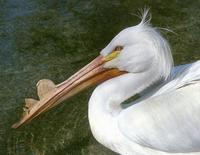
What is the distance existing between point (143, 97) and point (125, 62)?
341 millimetres

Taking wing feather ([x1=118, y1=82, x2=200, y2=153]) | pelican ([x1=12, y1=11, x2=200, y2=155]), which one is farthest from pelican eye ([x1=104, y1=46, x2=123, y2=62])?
wing feather ([x1=118, y1=82, x2=200, y2=153])

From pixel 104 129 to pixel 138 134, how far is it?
267mm

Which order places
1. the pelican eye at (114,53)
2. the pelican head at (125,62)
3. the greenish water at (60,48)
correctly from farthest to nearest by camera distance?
Result: the greenish water at (60,48) < the pelican eye at (114,53) < the pelican head at (125,62)

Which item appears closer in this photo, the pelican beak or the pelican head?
the pelican head

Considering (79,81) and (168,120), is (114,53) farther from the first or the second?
(168,120)

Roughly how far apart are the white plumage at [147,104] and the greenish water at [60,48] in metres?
0.61

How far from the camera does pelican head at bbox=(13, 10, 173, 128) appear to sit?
3.77 meters

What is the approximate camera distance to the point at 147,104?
3834 mm

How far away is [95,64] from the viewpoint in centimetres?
395

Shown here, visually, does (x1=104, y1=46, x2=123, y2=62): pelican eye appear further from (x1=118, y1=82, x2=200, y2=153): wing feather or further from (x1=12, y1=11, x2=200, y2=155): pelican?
(x1=118, y1=82, x2=200, y2=153): wing feather

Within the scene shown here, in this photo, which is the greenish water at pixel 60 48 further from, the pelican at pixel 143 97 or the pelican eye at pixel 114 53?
the pelican eye at pixel 114 53

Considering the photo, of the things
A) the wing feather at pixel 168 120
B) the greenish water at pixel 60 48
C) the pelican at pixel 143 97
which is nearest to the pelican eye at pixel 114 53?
the pelican at pixel 143 97

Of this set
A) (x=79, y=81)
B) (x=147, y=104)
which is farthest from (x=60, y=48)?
(x=147, y=104)

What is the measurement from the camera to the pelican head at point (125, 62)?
12.4 feet
